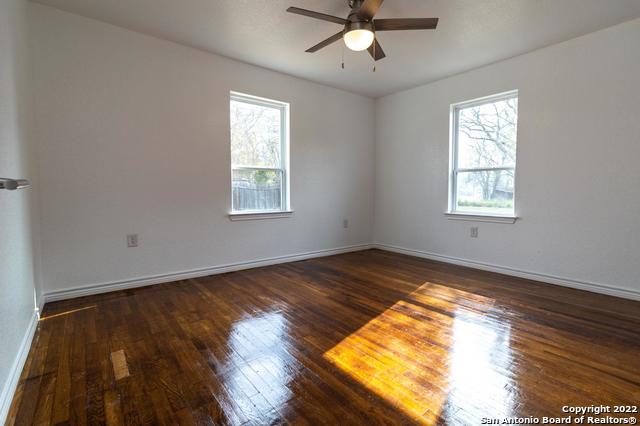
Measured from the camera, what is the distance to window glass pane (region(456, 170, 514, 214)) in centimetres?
378

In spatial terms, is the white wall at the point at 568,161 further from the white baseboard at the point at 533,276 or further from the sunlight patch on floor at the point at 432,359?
the sunlight patch on floor at the point at 432,359

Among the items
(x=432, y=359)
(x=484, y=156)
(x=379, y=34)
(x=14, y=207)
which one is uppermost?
(x=379, y=34)

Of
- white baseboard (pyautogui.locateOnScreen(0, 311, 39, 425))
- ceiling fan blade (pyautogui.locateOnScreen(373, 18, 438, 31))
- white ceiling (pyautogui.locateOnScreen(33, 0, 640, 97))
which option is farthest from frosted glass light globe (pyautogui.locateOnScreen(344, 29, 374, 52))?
white baseboard (pyautogui.locateOnScreen(0, 311, 39, 425))

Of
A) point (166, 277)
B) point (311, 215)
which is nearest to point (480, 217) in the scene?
point (311, 215)

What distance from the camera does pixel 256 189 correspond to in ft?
13.3

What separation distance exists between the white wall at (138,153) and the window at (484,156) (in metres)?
2.14

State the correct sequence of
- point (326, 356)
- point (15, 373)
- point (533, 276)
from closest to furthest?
1. point (15, 373)
2. point (326, 356)
3. point (533, 276)

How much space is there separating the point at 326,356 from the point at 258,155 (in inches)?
111

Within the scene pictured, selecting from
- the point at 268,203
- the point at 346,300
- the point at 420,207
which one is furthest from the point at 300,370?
the point at 420,207

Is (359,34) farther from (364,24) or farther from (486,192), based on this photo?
(486,192)

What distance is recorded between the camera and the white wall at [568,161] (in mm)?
2912

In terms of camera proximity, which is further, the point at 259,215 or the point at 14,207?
the point at 259,215

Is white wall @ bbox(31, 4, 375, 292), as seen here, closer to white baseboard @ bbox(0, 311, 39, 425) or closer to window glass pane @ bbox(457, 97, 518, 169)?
white baseboard @ bbox(0, 311, 39, 425)

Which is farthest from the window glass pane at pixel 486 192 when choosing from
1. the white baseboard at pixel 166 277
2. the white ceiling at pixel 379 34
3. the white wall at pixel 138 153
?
the white wall at pixel 138 153
